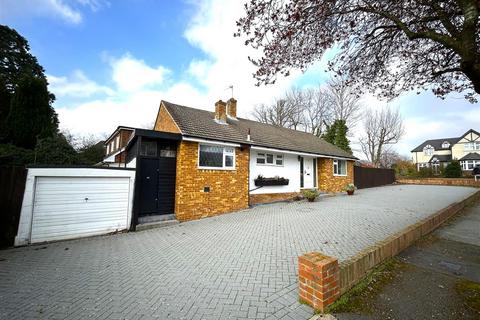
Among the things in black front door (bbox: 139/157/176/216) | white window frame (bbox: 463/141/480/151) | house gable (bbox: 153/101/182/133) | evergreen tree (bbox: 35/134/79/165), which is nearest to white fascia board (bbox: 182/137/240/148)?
black front door (bbox: 139/157/176/216)

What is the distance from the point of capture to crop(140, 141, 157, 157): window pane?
8.34m

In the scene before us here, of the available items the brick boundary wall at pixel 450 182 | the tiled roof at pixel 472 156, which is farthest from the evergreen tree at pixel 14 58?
the tiled roof at pixel 472 156

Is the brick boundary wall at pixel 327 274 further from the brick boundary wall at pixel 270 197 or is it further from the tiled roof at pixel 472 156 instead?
the tiled roof at pixel 472 156

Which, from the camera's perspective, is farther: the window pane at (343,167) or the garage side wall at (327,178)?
the window pane at (343,167)

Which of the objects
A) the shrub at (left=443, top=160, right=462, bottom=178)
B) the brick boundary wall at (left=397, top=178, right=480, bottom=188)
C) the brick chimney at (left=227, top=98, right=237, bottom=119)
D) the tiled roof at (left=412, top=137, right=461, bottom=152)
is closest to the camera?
the brick chimney at (left=227, top=98, right=237, bottom=119)

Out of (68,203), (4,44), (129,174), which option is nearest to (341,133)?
(129,174)

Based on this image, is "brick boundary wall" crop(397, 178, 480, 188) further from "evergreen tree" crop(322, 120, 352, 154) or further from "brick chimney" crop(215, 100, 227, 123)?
"brick chimney" crop(215, 100, 227, 123)

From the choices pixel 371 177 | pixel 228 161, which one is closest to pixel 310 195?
pixel 228 161

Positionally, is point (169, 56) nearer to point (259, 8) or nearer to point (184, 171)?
point (184, 171)

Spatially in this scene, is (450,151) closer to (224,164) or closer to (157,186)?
(224,164)

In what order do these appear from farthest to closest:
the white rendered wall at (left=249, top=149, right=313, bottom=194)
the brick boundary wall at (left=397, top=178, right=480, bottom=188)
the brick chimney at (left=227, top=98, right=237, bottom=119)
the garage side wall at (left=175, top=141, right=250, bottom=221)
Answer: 1. the brick boundary wall at (left=397, top=178, right=480, bottom=188)
2. the brick chimney at (left=227, top=98, right=237, bottom=119)
3. the white rendered wall at (left=249, top=149, right=313, bottom=194)
4. the garage side wall at (left=175, top=141, right=250, bottom=221)

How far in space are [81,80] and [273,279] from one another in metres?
16.9

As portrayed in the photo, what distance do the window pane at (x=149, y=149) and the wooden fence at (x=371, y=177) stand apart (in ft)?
61.8

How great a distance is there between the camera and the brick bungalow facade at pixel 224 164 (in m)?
8.75
